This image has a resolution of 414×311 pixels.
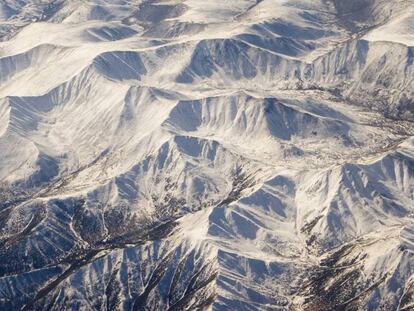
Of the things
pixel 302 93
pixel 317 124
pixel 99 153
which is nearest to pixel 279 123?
pixel 317 124

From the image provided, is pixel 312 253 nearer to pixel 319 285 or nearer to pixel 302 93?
pixel 319 285

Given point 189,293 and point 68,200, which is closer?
point 189,293

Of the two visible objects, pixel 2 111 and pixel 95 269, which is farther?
pixel 2 111

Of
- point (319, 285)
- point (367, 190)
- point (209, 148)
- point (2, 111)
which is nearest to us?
point (319, 285)

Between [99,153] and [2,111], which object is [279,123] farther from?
[2,111]

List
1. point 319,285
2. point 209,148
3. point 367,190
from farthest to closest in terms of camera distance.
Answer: point 209,148
point 367,190
point 319,285

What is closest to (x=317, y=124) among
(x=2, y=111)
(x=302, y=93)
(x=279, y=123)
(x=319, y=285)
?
(x=279, y=123)
